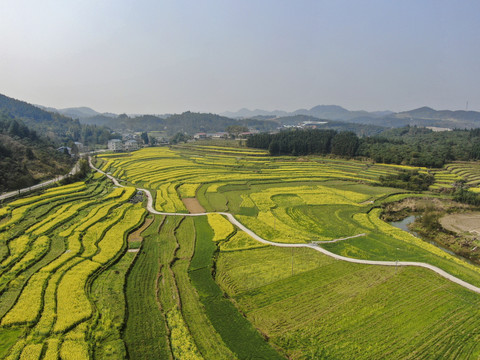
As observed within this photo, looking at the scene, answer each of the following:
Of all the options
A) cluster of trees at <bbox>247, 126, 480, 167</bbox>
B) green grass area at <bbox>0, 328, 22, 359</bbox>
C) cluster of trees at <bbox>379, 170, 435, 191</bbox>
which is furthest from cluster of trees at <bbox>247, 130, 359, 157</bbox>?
green grass area at <bbox>0, 328, 22, 359</bbox>

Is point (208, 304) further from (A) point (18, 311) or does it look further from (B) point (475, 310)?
(B) point (475, 310)

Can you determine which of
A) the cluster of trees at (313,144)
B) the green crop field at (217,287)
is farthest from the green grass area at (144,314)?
the cluster of trees at (313,144)

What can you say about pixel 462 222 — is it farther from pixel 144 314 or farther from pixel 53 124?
pixel 53 124

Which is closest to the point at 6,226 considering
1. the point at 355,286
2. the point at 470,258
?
the point at 355,286

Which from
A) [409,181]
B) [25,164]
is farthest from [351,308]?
[25,164]

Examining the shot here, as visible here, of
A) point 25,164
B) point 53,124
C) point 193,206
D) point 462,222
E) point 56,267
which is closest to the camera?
point 56,267

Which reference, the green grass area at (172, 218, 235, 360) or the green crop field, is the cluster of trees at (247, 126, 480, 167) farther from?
the green grass area at (172, 218, 235, 360)
